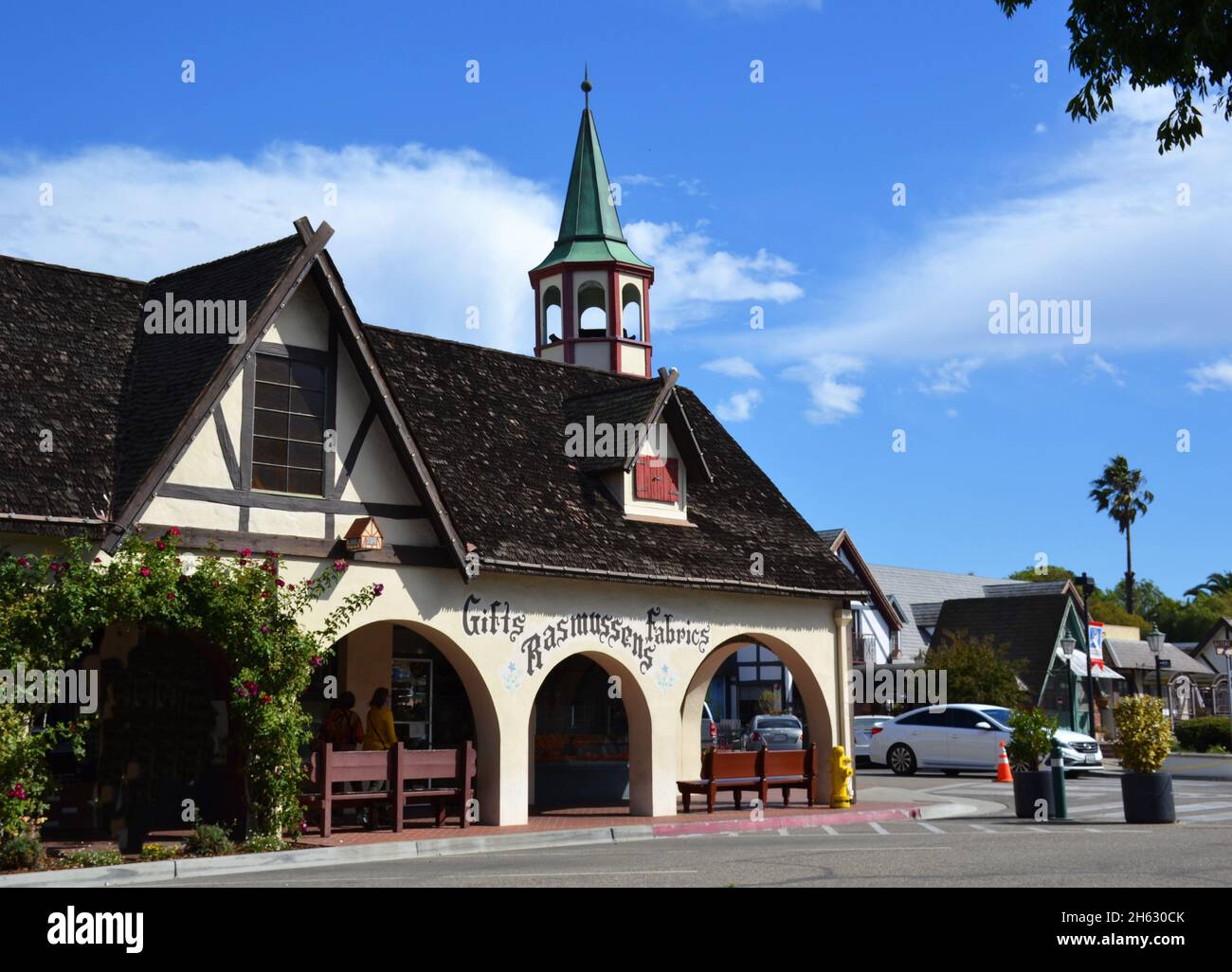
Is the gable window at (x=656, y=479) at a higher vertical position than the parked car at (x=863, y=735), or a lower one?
higher

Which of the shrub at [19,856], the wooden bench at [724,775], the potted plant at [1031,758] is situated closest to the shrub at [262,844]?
the shrub at [19,856]

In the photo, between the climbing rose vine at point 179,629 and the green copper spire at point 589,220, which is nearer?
the climbing rose vine at point 179,629

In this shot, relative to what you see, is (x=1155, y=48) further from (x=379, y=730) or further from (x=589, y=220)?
(x=589, y=220)

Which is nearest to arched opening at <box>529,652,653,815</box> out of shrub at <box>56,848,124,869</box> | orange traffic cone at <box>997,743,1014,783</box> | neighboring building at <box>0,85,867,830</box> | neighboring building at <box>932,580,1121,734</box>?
neighboring building at <box>0,85,867,830</box>

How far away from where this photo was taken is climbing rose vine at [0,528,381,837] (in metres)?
14.1

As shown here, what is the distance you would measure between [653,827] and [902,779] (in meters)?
15.8

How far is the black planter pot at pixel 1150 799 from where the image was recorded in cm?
1889

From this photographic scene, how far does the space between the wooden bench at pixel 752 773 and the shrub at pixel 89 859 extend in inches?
370

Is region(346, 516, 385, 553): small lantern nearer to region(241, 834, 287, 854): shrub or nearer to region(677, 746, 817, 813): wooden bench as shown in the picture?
region(241, 834, 287, 854): shrub

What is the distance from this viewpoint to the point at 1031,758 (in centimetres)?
2044

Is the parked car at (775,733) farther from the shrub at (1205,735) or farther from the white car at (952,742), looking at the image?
the shrub at (1205,735)

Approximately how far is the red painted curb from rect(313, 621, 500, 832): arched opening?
246 cm

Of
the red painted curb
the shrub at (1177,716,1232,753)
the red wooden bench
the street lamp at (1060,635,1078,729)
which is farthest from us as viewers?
the street lamp at (1060,635,1078,729)

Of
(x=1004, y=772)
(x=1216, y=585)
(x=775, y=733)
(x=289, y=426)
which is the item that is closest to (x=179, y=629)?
(x=289, y=426)
